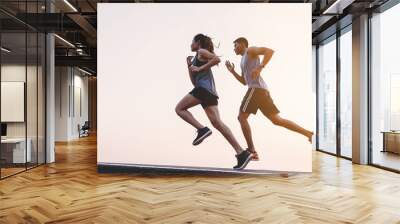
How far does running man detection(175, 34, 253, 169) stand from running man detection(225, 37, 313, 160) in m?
0.24

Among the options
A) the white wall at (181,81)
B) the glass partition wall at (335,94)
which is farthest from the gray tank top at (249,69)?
the glass partition wall at (335,94)

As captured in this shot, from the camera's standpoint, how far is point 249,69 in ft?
21.3

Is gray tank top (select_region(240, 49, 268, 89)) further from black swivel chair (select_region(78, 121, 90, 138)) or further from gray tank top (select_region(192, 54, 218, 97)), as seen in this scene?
black swivel chair (select_region(78, 121, 90, 138))

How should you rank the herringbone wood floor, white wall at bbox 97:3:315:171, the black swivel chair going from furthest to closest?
the black swivel chair, white wall at bbox 97:3:315:171, the herringbone wood floor

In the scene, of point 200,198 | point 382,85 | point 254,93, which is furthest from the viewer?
point 382,85

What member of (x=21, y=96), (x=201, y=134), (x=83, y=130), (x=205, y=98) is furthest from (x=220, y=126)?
(x=83, y=130)

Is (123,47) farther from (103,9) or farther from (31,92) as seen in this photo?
(31,92)

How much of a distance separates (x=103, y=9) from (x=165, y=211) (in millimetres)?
4146

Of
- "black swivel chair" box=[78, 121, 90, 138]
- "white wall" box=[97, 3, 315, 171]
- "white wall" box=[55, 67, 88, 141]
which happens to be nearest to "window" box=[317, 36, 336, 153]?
"white wall" box=[97, 3, 315, 171]

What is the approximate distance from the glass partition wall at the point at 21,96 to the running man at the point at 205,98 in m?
3.28

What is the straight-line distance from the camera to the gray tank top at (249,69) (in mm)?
6477

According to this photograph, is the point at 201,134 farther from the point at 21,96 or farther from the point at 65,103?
the point at 65,103

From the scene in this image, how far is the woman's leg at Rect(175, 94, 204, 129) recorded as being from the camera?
6.55 m

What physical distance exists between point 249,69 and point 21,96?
5.40 m
